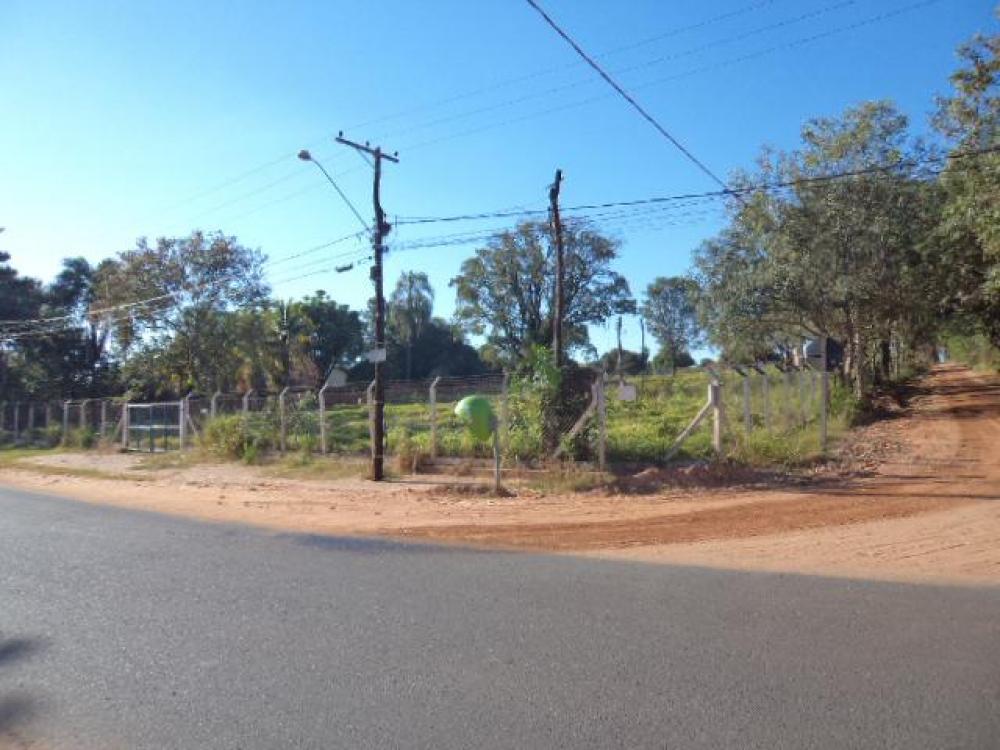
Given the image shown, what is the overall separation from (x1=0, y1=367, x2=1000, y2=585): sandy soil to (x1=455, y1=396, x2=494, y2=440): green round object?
1155mm

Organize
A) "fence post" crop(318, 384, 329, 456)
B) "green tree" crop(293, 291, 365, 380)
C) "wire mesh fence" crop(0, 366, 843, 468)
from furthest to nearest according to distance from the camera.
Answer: "green tree" crop(293, 291, 365, 380), "fence post" crop(318, 384, 329, 456), "wire mesh fence" crop(0, 366, 843, 468)

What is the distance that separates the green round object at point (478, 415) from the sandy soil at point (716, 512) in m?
1.16

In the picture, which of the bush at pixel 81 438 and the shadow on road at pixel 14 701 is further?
the bush at pixel 81 438

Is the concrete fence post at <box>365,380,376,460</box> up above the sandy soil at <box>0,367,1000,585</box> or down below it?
above

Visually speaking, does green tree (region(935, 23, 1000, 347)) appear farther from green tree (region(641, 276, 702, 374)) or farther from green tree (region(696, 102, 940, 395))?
green tree (region(641, 276, 702, 374))

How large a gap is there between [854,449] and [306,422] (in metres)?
13.8

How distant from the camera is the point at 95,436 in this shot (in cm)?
3094

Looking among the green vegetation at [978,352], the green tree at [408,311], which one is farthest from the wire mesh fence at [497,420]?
the green tree at [408,311]

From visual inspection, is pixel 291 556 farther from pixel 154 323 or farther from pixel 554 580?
pixel 154 323

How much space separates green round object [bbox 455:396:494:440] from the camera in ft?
49.5

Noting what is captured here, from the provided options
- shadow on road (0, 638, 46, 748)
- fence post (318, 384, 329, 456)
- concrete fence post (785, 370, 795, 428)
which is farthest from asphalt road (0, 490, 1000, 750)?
concrete fence post (785, 370, 795, 428)

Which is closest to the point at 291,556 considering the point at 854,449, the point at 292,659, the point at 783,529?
the point at 292,659

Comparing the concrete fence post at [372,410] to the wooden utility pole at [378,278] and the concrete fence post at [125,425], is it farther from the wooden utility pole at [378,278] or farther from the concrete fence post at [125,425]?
the concrete fence post at [125,425]

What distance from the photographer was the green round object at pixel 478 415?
15.1 m
